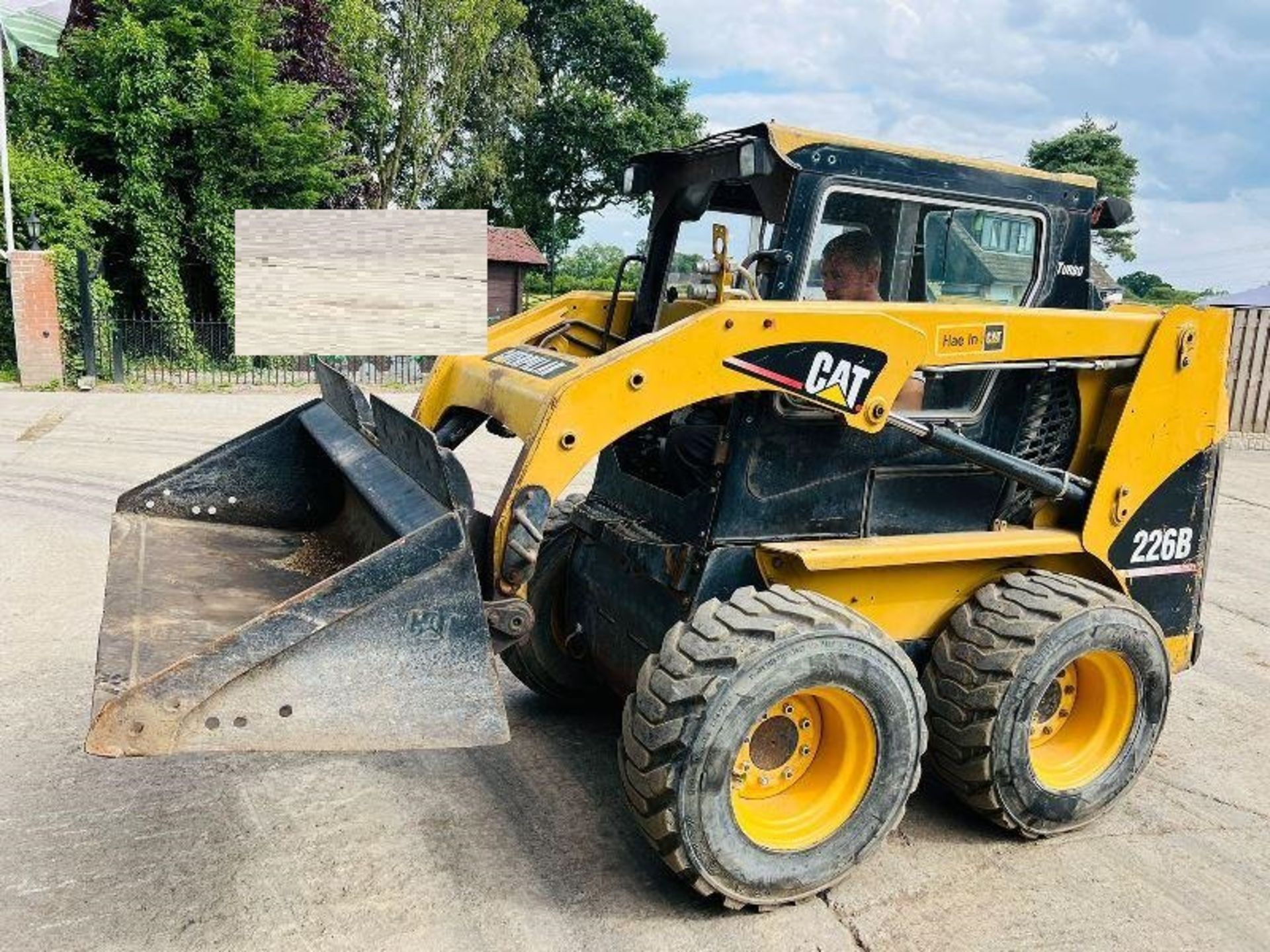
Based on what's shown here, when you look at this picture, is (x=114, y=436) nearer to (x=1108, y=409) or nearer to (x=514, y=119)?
(x=1108, y=409)

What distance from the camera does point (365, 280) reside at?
3227 mm

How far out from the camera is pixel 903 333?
3557mm

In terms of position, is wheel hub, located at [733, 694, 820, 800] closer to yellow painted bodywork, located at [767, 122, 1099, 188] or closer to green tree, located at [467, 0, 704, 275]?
yellow painted bodywork, located at [767, 122, 1099, 188]

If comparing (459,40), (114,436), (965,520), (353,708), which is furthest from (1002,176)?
(459,40)

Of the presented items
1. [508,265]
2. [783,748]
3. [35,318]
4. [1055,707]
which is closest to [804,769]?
[783,748]

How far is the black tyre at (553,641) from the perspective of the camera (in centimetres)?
466

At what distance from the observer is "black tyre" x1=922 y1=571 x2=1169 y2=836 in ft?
12.3

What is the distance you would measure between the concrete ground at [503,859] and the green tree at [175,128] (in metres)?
15.3

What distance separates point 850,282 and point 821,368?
0.57 m

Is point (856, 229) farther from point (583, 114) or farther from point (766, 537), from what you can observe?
point (583, 114)

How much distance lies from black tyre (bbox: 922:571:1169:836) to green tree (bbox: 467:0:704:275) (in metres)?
31.7

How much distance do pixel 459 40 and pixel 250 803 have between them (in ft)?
94.1

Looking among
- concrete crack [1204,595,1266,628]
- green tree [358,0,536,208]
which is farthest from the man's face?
green tree [358,0,536,208]

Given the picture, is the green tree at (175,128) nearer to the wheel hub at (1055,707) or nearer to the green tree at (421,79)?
the green tree at (421,79)
